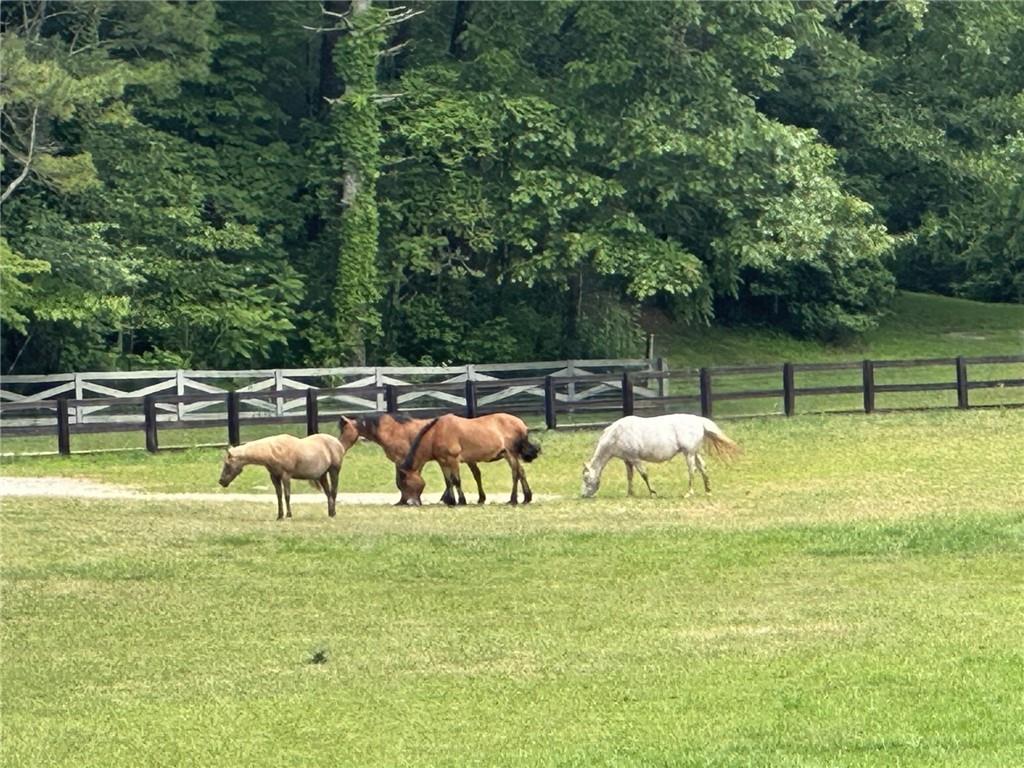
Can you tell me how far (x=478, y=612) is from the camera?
16.0m

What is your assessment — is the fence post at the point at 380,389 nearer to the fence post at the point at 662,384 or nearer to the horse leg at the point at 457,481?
the fence post at the point at 662,384

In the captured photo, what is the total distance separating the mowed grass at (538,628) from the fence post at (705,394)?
24.6 ft

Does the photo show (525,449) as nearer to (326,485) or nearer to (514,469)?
(514,469)

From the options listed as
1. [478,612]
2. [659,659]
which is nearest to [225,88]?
[478,612]

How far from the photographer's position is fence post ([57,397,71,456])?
29922 mm

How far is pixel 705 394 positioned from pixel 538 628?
61.1 ft

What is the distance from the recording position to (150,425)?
30391 millimetres

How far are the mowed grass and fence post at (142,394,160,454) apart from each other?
660 centimetres

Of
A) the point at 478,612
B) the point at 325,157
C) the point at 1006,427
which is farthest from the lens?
the point at 325,157

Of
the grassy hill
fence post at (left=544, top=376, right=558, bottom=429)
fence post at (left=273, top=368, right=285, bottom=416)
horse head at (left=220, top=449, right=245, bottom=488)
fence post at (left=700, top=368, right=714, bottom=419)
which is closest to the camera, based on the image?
horse head at (left=220, top=449, right=245, bottom=488)

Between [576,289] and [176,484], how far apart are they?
16.5 meters

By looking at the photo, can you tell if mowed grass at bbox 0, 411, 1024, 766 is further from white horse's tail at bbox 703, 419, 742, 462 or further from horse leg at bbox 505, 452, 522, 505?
white horse's tail at bbox 703, 419, 742, 462

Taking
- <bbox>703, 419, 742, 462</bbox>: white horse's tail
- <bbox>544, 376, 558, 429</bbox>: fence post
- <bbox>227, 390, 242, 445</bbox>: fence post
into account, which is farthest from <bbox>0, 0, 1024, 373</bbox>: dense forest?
<bbox>703, 419, 742, 462</bbox>: white horse's tail

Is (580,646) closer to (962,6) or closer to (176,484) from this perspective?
(176,484)
